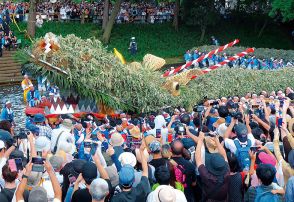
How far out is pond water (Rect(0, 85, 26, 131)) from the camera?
15781 millimetres

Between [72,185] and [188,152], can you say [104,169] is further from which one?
[188,152]

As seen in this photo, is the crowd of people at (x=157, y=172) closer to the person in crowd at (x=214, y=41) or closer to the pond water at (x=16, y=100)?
the pond water at (x=16, y=100)

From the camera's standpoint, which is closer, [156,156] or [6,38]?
[156,156]

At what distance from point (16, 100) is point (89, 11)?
15.1 m

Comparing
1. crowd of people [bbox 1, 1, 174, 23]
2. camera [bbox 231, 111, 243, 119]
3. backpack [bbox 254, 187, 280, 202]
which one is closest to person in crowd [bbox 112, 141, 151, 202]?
backpack [bbox 254, 187, 280, 202]

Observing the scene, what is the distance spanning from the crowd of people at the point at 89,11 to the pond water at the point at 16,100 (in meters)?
8.62

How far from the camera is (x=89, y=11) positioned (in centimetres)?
3300

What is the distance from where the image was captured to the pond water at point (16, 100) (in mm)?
15781

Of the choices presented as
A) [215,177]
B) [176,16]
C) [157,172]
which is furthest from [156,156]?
[176,16]

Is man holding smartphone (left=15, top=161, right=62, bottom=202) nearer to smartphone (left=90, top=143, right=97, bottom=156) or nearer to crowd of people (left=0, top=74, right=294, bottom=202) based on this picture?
crowd of people (left=0, top=74, right=294, bottom=202)

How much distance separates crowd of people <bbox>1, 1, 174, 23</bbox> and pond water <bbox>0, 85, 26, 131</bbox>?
862 cm

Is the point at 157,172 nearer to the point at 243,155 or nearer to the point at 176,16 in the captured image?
the point at 243,155

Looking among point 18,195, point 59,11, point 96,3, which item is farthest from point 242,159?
point 96,3

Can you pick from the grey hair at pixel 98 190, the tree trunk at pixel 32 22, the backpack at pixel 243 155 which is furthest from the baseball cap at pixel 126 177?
the tree trunk at pixel 32 22
